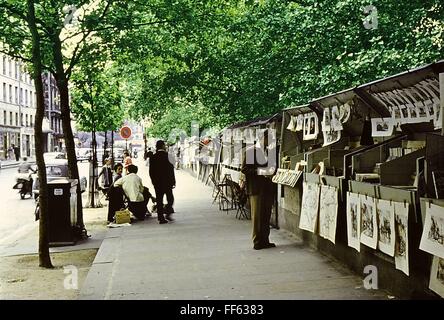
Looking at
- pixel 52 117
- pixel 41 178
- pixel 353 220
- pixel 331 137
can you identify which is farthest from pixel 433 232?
pixel 52 117

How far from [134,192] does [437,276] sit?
32.4ft

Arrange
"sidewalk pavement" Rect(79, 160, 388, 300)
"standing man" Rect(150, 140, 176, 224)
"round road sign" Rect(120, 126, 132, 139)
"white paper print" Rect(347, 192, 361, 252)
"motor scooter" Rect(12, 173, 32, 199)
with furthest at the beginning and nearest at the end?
"round road sign" Rect(120, 126, 132, 139), "motor scooter" Rect(12, 173, 32, 199), "standing man" Rect(150, 140, 176, 224), "white paper print" Rect(347, 192, 361, 252), "sidewalk pavement" Rect(79, 160, 388, 300)

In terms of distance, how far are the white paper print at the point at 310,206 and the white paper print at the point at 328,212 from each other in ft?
0.62

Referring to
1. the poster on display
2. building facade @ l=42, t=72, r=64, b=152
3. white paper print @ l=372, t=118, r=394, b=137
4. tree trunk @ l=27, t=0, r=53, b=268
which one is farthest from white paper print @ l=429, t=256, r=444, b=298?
building facade @ l=42, t=72, r=64, b=152

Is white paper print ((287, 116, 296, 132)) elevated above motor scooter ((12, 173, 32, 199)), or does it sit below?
above

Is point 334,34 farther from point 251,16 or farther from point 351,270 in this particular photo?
point 351,270

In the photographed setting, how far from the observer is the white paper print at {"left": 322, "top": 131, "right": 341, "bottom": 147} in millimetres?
9000

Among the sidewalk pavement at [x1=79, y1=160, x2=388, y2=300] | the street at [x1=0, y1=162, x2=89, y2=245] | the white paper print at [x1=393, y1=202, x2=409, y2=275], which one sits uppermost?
the white paper print at [x1=393, y1=202, x2=409, y2=275]

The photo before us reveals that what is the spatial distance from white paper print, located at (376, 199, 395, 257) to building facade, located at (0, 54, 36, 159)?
62192 millimetres

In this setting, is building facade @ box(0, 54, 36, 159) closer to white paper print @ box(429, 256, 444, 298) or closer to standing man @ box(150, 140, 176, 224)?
standing man @ box(150, 140, 176, 224)

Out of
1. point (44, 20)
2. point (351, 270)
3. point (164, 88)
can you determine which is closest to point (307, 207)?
point (351, 270)

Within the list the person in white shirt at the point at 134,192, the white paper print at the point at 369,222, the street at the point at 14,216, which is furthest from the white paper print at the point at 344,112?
the street at the point at 14,216
